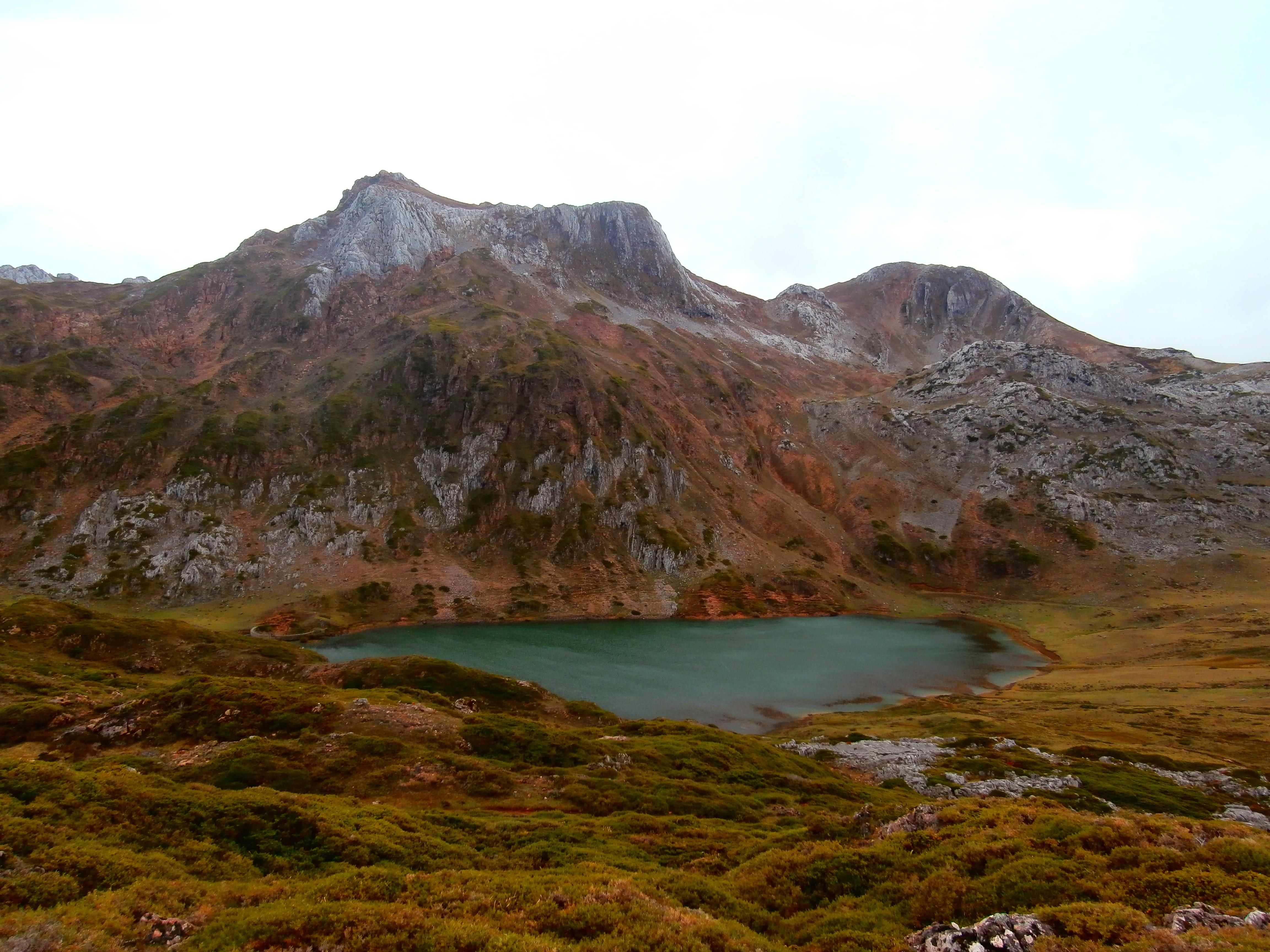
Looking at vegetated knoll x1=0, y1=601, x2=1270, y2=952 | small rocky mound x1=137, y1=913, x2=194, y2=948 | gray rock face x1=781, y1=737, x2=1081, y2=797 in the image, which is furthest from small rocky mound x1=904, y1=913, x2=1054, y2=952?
gray rock face x1=781, y1=737, x2=1081, y2=797

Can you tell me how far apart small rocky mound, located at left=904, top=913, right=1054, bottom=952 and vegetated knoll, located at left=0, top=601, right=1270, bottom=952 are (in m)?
0.58

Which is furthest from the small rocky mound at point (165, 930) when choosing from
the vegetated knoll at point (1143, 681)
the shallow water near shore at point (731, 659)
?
the shallow water near shore at point (731, 659)

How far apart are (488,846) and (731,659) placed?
91.9m

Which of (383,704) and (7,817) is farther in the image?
(383,704)

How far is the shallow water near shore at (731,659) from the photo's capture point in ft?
297

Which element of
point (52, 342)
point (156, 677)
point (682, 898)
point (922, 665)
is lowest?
point (922, 665)

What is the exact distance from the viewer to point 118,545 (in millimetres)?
146625

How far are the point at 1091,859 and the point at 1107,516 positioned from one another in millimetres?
209496

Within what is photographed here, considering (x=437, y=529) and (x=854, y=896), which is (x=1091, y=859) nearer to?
(x=854, y=896)

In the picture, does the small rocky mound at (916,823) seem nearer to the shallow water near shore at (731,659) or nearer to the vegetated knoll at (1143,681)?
the vegetated knoll at (1143,681)

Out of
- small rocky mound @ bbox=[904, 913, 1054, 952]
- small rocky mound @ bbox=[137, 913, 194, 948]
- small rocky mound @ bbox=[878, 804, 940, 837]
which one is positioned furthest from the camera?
small rocky mound @ bbox=[878, 804, 940, 837]

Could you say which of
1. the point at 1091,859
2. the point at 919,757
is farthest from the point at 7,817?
the point at 919,757

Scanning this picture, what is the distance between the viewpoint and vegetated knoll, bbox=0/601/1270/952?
52.2 feet

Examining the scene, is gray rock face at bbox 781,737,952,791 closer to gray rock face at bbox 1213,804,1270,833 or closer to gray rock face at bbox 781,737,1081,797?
gray rock face at bbox 781,737,1081,797
